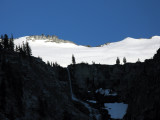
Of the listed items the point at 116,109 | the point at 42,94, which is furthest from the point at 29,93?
the point at 116,109

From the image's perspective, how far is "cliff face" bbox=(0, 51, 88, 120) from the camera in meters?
73.2

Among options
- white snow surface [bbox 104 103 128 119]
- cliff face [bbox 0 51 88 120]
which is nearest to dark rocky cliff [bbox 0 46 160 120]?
cliff face [bbox 0 51 88 120]

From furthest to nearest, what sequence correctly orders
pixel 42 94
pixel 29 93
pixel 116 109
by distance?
1. pixel 116 109
2. pixel 42 94
3. pixel 29 93

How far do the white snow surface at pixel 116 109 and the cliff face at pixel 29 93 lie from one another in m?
20.0

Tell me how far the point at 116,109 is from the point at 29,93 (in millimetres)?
53922

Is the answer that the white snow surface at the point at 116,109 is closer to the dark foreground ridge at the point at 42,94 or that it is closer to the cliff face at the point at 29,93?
the dark foreground ridge at the point at 42,94

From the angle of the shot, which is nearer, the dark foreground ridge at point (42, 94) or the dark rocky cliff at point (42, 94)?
the dark rocky cliff at point (42, 94)

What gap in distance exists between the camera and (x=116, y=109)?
12144cm

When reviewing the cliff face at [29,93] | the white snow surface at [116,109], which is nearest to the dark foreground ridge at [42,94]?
the cliff face at [29,93]

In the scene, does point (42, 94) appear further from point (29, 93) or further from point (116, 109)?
point (116, 109)

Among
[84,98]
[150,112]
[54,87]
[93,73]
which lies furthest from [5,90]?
[93,73]

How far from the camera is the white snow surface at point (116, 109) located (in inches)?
4463

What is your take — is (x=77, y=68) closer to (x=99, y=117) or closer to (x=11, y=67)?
(x=99, y=117)

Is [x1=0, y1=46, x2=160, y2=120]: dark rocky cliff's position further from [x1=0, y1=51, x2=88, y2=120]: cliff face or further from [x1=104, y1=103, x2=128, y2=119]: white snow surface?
[x1=104, y1=103, x2=128, y2=119]: white snow surface
